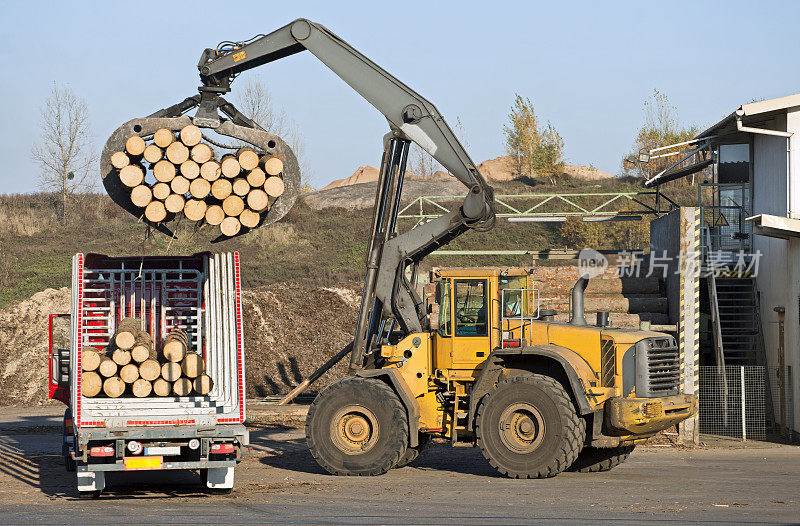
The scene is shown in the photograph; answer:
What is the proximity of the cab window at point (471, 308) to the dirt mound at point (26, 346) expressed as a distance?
1721cm

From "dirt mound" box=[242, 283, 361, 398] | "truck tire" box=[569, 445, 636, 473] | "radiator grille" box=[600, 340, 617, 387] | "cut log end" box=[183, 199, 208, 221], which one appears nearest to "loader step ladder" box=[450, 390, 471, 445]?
"truck tire" box=[569, 445, 636, 473]

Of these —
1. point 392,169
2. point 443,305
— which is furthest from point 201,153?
point 392,169

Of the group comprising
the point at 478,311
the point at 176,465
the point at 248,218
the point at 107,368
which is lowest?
the point at 176,465

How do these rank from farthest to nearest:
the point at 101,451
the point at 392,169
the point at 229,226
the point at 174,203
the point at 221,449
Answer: the point at 392,169 < the point at 229,226 < the point at 174,203 < the point at 221,449 < the point at 101,451

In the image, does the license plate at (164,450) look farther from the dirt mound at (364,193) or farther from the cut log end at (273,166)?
the dirt mound at (364,193)

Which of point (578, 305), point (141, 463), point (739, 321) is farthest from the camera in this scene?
point (739, 321)

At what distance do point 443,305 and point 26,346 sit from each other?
1949 cm

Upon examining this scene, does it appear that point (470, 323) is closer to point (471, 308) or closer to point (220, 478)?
point (471, 308)

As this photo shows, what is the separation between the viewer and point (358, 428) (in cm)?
1486

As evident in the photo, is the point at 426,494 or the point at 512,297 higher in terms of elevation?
the point at 512,297

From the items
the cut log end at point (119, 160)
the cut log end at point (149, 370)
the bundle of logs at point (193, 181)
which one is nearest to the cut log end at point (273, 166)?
the bundle of logs at point (193, 181)

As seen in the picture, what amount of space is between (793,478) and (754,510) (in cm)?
332

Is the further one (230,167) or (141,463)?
(230,167)

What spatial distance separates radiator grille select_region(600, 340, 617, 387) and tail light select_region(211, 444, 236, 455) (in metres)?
5.58
